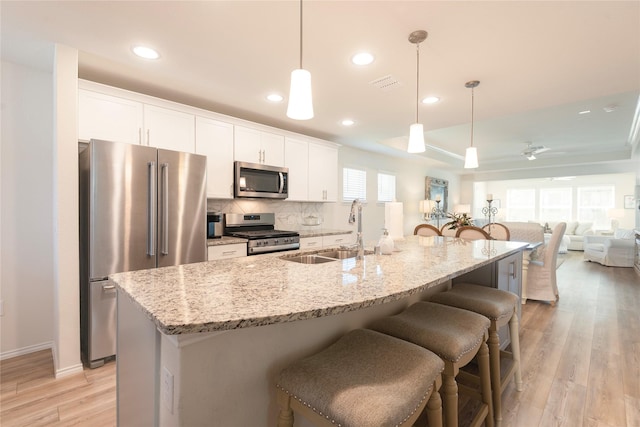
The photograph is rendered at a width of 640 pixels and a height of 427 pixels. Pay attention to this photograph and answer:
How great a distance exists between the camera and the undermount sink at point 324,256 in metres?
1.91

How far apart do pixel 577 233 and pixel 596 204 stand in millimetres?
1363

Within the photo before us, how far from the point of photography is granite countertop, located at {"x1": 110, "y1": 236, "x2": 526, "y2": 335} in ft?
2.62

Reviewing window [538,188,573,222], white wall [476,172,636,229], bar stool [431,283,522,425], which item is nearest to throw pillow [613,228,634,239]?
white wall [476,172,636,229]

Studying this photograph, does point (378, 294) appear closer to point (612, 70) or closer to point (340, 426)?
point (340, 426)

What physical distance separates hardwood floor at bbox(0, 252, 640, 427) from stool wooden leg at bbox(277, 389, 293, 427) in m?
1.35

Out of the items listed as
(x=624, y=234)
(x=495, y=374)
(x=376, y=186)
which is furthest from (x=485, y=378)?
(x=624, y=234)

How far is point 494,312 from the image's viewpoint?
169 cm

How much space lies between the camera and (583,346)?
8.66ft

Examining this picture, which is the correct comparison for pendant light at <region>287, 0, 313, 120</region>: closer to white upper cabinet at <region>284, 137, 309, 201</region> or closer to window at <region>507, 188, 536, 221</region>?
white upper cabinet at <region>284, 137, 309, 201</region>

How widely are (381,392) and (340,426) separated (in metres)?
0.16

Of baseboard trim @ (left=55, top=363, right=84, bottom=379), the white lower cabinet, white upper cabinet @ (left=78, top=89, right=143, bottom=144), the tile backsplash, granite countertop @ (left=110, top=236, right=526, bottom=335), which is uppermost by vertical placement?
white upper cabinet @ (left=78, top=89, right=143, bottom=144)

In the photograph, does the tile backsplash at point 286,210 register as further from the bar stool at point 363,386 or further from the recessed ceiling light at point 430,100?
the bar stool at point 363,386

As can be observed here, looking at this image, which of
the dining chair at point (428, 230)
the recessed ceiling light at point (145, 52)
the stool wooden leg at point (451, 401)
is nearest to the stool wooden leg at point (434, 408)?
the stool wooden leg at point (451, 401)

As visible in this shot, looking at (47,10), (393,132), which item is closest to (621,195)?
(393,132)
